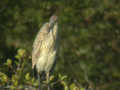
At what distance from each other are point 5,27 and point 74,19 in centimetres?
142

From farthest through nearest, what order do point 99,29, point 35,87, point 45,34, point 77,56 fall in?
1. point 99,29
2. point 77,56
3. point 45,34
4. point 35,87

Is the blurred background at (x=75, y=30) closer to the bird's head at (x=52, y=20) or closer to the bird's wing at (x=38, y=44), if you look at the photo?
the bird's wing at (x=38, y=44)

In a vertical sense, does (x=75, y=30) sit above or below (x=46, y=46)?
above

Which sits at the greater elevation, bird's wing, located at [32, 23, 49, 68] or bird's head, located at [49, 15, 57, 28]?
bird's head, located at [49, 15, 57, 28]

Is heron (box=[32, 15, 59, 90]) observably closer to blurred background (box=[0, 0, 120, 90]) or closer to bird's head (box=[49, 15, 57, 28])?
bird's head (box=[49, 15, 57, 28])

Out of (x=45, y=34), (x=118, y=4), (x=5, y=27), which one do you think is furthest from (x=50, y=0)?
(x=45, y=34)

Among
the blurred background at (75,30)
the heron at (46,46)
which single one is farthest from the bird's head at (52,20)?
the blurred background at (75,30)

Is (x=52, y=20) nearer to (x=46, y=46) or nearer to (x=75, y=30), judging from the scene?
(x=46, y=46)

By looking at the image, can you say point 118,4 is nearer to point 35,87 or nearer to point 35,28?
point 35,28

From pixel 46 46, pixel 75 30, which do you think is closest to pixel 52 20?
pixel 46 46

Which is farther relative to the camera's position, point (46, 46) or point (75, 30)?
point (75, 30)

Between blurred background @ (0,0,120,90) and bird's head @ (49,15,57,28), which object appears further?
blurred background @ (0,0,120,90)

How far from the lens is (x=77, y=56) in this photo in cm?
613

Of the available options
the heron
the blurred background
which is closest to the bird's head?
the heron
